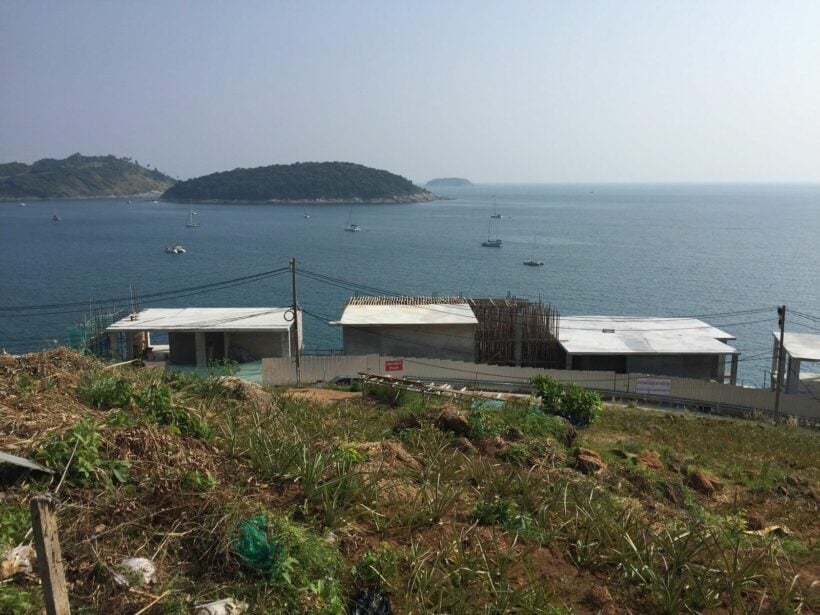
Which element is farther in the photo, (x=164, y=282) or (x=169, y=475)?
(x=164, y=282)

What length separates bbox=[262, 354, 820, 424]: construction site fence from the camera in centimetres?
2428

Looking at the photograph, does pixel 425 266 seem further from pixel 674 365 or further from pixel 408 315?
pixel 674 365

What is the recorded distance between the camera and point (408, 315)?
3069 cm

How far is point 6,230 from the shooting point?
4530 inches

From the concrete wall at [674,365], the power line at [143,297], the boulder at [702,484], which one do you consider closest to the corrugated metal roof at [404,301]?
the concrete wall at [674,365]

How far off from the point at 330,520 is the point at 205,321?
25.0 meters

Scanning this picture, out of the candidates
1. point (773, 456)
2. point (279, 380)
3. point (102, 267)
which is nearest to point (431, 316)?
point (279, 380)

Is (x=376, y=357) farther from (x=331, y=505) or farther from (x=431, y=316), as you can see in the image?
(x=331, y=505)

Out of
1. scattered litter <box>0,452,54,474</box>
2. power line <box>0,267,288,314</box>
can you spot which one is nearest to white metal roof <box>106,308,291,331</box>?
power line <box>0,267,288,314</box>

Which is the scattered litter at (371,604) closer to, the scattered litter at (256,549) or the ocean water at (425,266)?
the scattered litter at (256,549)

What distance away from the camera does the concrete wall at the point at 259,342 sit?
30000mm

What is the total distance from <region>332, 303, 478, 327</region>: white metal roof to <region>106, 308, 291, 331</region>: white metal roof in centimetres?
317

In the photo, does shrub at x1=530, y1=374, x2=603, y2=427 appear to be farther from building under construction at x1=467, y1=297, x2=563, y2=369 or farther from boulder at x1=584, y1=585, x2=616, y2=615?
building under construction at x1=467, y1=297, x2=563, y2=369

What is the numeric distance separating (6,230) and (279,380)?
374ft
